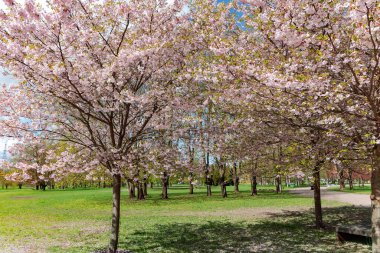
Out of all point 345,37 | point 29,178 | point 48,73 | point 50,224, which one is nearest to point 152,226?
point 50,224

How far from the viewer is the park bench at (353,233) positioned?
1034 cm

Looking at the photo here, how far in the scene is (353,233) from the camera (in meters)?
10.6

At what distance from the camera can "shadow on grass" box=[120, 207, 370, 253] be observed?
10.9 meters

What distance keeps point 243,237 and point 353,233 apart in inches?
164

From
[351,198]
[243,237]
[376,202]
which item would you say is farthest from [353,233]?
[351,198]

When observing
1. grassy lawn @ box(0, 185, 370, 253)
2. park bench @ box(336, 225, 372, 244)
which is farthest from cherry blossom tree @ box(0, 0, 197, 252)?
park bench @ box(336, 225, 372, 244)

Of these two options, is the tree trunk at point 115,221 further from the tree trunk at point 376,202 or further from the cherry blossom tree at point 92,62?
the tree trunk at point 376,202

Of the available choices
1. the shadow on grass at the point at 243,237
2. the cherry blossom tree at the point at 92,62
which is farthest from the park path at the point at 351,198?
the cherry blossom tree at the point at 92,62

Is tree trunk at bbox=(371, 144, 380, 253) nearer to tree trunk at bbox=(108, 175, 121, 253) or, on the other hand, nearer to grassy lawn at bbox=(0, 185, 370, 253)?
grassy lawn at bbox=(0, 185, 370, 253)

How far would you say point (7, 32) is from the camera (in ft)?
27.5

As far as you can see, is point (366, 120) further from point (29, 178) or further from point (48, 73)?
point (29, 178)

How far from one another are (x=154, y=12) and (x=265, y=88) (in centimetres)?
447

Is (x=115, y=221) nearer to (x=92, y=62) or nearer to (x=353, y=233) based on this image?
(x=92, y=62)

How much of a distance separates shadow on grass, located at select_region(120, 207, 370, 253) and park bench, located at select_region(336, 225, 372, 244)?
14.5 inches
